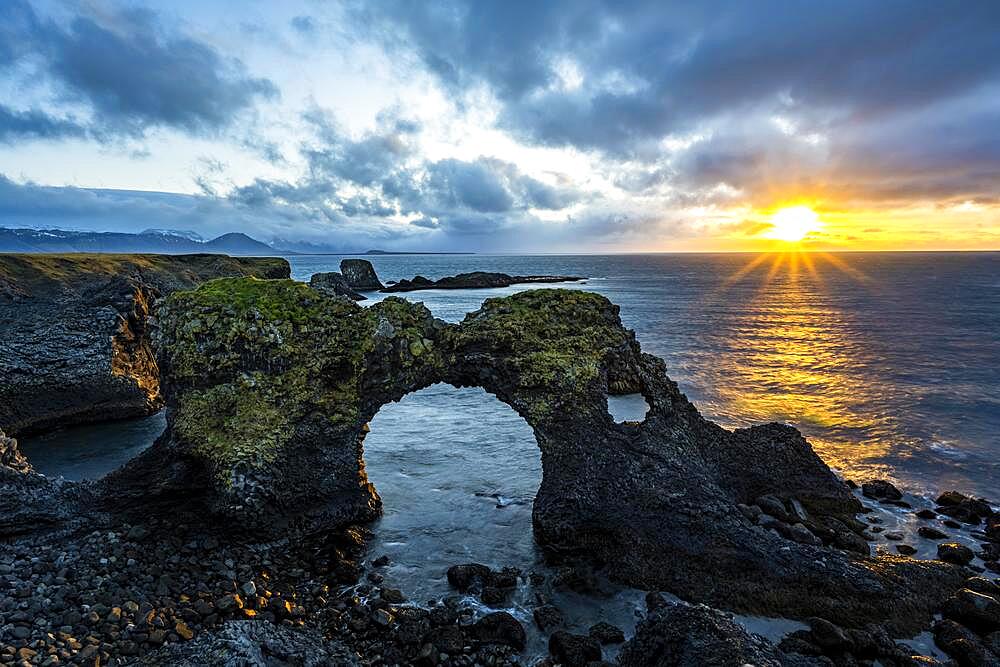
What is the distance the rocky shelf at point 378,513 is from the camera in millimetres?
12234

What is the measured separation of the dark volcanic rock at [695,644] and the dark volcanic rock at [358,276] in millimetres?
128537

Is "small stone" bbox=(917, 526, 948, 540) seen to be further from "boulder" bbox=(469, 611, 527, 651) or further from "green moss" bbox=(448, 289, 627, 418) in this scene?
"boulder" bbox=(469, 611, 527, 651)

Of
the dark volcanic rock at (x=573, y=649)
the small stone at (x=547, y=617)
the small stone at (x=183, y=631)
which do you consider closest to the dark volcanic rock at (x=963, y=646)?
the dark volcanic rock at (x=573, y=649)

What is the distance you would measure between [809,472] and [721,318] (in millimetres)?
68081

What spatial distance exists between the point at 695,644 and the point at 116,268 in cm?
6443

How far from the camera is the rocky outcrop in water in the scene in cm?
2872

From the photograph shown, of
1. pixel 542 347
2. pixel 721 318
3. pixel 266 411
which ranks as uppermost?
pixel 542 347

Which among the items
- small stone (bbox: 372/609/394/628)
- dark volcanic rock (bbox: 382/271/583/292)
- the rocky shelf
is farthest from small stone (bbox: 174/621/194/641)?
dark volcanic rock (bbox: 382/271/583/292)

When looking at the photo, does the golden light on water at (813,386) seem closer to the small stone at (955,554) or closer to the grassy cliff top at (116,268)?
the small stone at (955,554)

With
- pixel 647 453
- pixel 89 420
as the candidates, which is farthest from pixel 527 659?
pixel 89 420

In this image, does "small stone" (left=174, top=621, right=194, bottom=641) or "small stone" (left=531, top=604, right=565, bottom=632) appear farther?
"small stone" (left=531, top=604, right=565, bottom=632)

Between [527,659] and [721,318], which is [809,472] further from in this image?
[721,318]

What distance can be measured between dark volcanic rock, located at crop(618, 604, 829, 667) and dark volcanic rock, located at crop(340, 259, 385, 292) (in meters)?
129

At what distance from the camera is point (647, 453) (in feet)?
58.2
